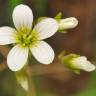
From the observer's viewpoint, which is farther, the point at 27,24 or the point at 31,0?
the point at 31,0

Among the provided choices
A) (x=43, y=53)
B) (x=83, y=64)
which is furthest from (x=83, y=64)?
(x=43, y=53)

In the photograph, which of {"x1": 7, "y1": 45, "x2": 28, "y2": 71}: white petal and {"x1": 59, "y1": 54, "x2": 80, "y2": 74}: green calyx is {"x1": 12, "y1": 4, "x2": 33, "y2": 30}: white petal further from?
{"x1": 59, "y1": 54, "x2": 80, "y2": 74}: green calyx

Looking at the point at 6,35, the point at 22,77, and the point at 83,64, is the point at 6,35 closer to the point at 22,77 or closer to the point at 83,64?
the point at 22,77

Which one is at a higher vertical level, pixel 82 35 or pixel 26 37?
pixel 26 37

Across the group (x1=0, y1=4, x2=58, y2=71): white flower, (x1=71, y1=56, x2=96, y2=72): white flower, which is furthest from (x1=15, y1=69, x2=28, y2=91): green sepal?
(x1=71, y1=56, x2=96, y2=72): white flower

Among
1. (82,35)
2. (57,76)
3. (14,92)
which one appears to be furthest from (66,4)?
(14,92)

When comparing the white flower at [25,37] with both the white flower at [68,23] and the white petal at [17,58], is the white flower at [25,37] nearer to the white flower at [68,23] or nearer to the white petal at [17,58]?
the white petal at [17,58]

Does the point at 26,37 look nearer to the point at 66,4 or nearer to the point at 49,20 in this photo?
the point at 49,20

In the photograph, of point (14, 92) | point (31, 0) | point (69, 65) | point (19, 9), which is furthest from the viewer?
point (31, 0)

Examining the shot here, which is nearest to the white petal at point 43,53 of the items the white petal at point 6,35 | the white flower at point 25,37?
the white flower at point 25,37
